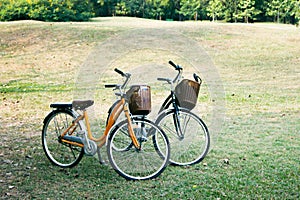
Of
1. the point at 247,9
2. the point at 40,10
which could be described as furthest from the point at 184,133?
the point at 247,9

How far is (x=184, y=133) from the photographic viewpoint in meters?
5.12

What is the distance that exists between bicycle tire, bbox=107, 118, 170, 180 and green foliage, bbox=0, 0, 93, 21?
21549 millimetres

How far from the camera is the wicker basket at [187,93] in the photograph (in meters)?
4.80

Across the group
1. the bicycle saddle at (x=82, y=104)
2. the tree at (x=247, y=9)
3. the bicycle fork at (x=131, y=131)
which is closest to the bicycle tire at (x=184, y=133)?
the bicycle fork at (x=131, y=131)

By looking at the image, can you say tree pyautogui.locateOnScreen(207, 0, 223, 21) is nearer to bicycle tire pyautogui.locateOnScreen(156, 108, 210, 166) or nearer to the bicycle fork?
bicycle tire pyautogui.locateOnScreen(156, 108, 210, 166)

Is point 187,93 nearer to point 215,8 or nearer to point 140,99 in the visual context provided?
point 140,99

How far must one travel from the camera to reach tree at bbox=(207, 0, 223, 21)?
106ft

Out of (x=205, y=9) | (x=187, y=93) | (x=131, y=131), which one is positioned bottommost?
(x=131, y=131)

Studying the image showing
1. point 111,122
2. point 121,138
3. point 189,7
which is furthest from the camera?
point 189,7

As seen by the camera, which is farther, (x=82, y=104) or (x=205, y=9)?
(x=205, y=9)

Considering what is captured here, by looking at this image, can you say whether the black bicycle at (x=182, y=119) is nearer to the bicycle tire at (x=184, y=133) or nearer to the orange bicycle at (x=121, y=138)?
the bicycle tire at (x=184, y=133)

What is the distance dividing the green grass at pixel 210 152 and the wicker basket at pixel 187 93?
0.68 meters

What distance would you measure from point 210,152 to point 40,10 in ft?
71.3

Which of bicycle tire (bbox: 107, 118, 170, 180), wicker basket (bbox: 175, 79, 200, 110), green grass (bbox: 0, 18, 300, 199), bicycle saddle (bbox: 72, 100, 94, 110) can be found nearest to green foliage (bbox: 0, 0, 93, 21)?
green grass (bbox: 0, 18, 300, 199)
